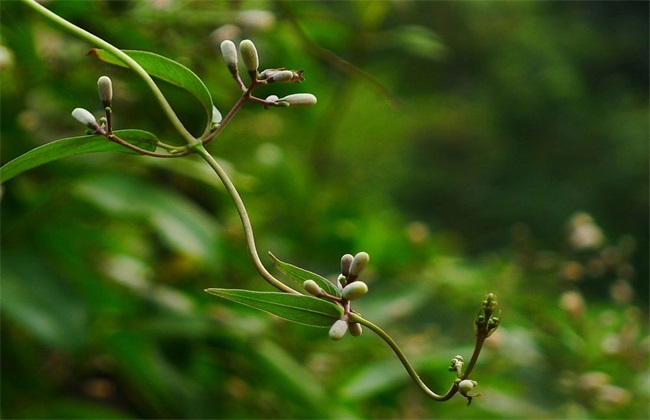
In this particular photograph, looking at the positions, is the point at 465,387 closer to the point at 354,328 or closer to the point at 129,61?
the point at 354,328

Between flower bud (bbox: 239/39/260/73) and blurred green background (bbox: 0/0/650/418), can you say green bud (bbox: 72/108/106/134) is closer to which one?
flower bud (bbox: 239/39/260/73)

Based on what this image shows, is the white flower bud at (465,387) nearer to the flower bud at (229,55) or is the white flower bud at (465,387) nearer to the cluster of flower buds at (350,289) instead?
the cluster of flower buds at (350,289)

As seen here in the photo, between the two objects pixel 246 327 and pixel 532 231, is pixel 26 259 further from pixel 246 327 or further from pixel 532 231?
pixel 532 231

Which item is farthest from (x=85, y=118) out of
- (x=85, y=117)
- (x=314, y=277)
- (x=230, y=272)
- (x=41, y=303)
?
(x=230, y=272)

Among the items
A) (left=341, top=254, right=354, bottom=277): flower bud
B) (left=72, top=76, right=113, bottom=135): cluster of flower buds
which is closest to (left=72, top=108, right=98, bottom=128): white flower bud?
(left=72, top=76, right=113, bottom=135): cluster of flower buds

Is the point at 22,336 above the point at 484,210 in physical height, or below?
below

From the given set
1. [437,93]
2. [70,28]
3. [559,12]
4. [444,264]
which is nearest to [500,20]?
[559,12]
